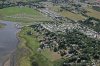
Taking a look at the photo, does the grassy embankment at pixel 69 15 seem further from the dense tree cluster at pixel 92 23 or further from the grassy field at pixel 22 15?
the grassy field at pixel 22 15

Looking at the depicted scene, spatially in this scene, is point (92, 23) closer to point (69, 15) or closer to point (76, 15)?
point (76, 15)

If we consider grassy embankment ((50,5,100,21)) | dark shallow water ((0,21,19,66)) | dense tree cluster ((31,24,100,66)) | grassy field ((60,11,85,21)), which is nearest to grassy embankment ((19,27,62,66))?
dense tree cluster ((31,24,100,66))

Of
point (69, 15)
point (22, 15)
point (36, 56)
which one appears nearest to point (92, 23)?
point (69, 15)

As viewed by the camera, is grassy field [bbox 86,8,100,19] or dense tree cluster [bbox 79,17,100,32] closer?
dense tree cluster [bbox 79,17,100,32]

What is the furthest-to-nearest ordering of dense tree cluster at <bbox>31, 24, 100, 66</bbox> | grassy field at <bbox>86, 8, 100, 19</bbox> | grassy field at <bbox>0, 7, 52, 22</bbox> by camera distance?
grassy field at <bbox>86, 8, 100, 19</bbox>
grassy field at <bbox>0, 7, 52, 22</bbox>
dense tree cluster at <bbox>31, 24, 100, 66</bbox>

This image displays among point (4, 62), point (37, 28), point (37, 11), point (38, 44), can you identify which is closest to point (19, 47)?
point (38, 44)

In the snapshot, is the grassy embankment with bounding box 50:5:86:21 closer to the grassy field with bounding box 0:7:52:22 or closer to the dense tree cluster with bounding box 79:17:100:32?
the dense tree cluster with bounding box 79:17:100:32

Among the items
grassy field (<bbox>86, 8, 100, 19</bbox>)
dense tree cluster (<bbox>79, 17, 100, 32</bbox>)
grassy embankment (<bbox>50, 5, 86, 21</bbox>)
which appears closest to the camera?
dense tree cluster (<bbox>79, 17, 100, 32</bbox>)
